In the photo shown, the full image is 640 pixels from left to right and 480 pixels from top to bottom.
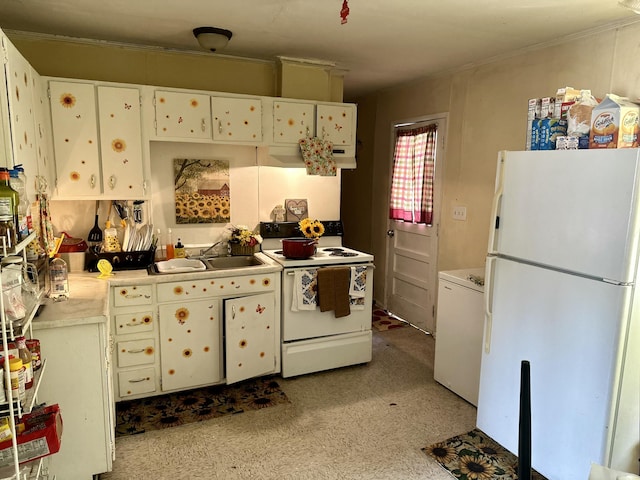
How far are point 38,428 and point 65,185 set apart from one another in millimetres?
1838

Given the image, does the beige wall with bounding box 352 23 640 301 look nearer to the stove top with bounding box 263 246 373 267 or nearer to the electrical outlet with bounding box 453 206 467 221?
the electrical outlet with bounding box 453 206 467 221

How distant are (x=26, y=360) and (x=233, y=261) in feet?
6.82

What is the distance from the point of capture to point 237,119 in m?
3.36

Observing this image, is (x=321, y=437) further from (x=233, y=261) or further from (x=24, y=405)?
(x=24, y=405)

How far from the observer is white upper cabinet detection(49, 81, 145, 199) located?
2.89m

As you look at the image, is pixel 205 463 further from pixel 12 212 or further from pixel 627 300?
pixel 627 300

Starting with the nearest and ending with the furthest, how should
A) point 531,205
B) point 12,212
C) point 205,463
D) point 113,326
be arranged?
point 12,212 < point 531,205 < point 205,463 < point 113,326

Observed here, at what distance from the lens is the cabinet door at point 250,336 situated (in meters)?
3.12

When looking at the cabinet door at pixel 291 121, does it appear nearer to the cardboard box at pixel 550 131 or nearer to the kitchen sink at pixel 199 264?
the kitchen sink at pixel 199 264

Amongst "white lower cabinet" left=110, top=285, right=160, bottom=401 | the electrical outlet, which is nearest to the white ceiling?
the electrical outlet

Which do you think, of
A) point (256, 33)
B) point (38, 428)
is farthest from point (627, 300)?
point (256, 33)

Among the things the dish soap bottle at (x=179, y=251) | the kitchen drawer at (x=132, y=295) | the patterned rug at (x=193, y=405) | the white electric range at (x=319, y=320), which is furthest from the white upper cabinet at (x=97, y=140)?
the patterned rug at (x=193, y=405)

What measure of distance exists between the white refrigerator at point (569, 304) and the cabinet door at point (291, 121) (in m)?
1.65

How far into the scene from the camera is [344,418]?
2908 millimetres
